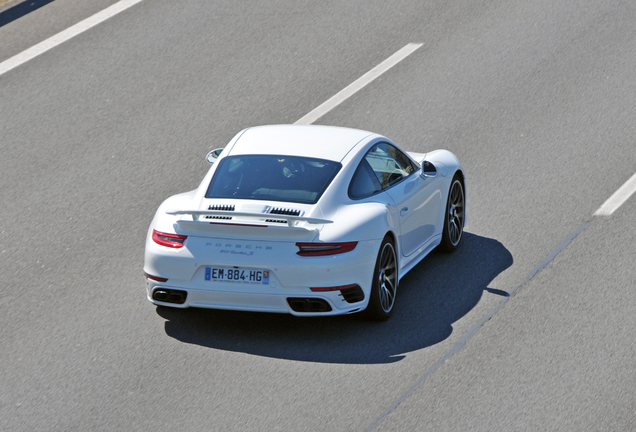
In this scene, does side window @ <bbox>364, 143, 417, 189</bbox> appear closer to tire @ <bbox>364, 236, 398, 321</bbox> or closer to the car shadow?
tire @ <bbox>364, 236, 398, 321</bbox>

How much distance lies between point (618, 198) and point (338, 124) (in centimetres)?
384

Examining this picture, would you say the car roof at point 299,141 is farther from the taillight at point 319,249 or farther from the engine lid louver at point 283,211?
the taillight at point 319,249

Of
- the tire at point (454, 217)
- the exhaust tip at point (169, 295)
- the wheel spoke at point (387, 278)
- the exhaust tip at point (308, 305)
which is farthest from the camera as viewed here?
the tire at point (454, 217)

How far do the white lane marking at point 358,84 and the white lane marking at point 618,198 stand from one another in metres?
4.01

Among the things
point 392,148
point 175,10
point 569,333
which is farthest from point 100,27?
point 569,333

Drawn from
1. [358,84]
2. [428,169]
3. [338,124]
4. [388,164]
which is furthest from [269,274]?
[358,84]

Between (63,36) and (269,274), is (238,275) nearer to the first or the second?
(269,274)

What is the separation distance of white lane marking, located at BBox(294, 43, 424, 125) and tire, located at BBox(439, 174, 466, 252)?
339 cm

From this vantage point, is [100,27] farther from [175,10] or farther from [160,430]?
[160,430]

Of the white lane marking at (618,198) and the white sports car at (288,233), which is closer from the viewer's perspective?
the white sports car at (288,233)

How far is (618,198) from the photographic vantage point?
10.7 metres

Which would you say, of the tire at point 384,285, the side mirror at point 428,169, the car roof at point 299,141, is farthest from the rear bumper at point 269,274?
the side mirror at point 428,169

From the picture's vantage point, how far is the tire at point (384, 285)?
7.77 metres

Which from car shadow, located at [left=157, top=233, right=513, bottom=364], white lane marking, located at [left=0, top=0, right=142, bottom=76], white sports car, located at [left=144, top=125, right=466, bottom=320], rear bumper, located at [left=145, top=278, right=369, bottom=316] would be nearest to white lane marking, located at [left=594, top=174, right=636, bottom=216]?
car shadow, located at [left=157, top=233, right=513, bottom=364]
